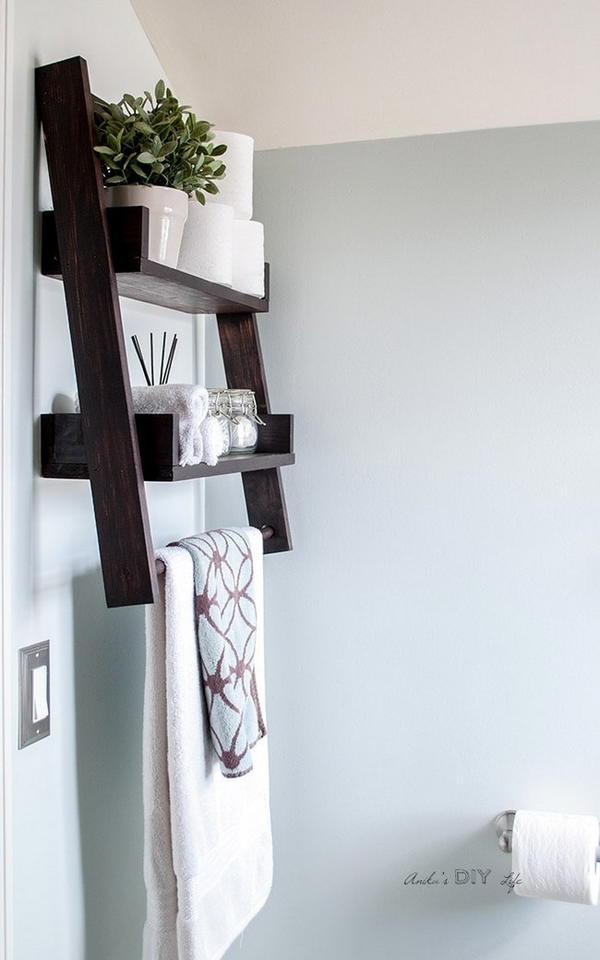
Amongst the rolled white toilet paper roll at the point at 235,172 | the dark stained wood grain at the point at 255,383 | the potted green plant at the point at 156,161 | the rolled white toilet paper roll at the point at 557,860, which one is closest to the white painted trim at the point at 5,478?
the potted green plant at the point at 156,161

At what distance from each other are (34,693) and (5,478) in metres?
0.28

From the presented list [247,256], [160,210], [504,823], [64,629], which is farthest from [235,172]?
[504,823]

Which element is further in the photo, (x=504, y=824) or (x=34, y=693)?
(x=504, y=824)

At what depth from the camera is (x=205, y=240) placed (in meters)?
1.27

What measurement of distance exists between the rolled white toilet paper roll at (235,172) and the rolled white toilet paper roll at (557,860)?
1094 millimetres

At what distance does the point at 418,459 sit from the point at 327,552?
23 cm

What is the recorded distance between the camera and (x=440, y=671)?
1535 millimetres

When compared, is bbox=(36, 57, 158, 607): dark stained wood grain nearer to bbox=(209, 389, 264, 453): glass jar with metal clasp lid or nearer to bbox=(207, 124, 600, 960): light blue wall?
bbox=(209, 389, 264, 453): glass jar with metal clasp lid

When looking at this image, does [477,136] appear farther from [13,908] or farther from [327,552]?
[13,908]

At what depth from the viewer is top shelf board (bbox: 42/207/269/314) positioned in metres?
1.08

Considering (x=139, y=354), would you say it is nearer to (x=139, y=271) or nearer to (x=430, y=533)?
(x=139, y=271)

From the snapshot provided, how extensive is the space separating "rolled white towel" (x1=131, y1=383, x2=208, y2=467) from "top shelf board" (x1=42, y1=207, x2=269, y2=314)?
0.15 m

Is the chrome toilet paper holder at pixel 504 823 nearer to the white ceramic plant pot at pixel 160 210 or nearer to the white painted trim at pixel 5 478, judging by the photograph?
the white painted trim at pixel 5 478

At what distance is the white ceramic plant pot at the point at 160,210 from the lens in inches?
43.9
